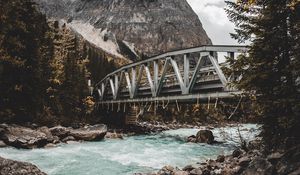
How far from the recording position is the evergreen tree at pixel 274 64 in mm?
11523

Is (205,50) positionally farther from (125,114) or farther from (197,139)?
(125,114)

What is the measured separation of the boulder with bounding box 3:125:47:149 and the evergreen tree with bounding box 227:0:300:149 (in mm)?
15893

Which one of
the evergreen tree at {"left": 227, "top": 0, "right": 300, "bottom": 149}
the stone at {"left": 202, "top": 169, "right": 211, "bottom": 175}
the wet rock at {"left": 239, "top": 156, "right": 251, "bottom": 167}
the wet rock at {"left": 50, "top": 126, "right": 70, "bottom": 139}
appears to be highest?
the evergreen tree at {"left": 227, "top": 0, "right": 300, "bottom": 149}

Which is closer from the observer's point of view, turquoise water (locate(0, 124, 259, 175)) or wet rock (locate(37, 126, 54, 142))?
turquoise water (locate(0, 124, 259, 175))

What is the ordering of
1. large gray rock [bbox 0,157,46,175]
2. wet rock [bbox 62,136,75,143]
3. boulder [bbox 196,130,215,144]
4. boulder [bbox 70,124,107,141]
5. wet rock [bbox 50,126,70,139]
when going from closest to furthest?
large gray rock [bbox 0,157,46,175]
wet rock [bbox 62,136,75,143]
wet rock [bbox 50,126,70,139]
boulder [bbox 70,124,107,141]
boulder [bbox 196,130,215,144]

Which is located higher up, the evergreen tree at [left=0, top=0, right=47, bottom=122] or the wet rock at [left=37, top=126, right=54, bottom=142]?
the evergreen tree at [left=0, top=0, right=47, bottom=122]

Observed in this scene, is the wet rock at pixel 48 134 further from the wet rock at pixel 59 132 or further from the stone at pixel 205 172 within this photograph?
the stone at pixel 205 172

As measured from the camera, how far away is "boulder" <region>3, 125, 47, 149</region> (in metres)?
22.8

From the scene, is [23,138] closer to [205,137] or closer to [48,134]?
[48,134]

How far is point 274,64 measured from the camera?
1241cm

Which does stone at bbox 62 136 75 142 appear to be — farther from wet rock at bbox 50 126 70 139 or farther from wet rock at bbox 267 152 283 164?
wet rock at bbox 267 152 283 164

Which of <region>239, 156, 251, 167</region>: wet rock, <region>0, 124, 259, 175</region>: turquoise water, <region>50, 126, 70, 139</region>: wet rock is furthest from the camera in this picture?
<region>50, 126, 70, 139</region>: wet rock

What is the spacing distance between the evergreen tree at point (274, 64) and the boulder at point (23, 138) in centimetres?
1589

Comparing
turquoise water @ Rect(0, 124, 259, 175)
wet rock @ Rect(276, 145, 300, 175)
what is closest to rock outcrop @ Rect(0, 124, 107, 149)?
turquoise water @ Rect(0, 124, 259, 175)
